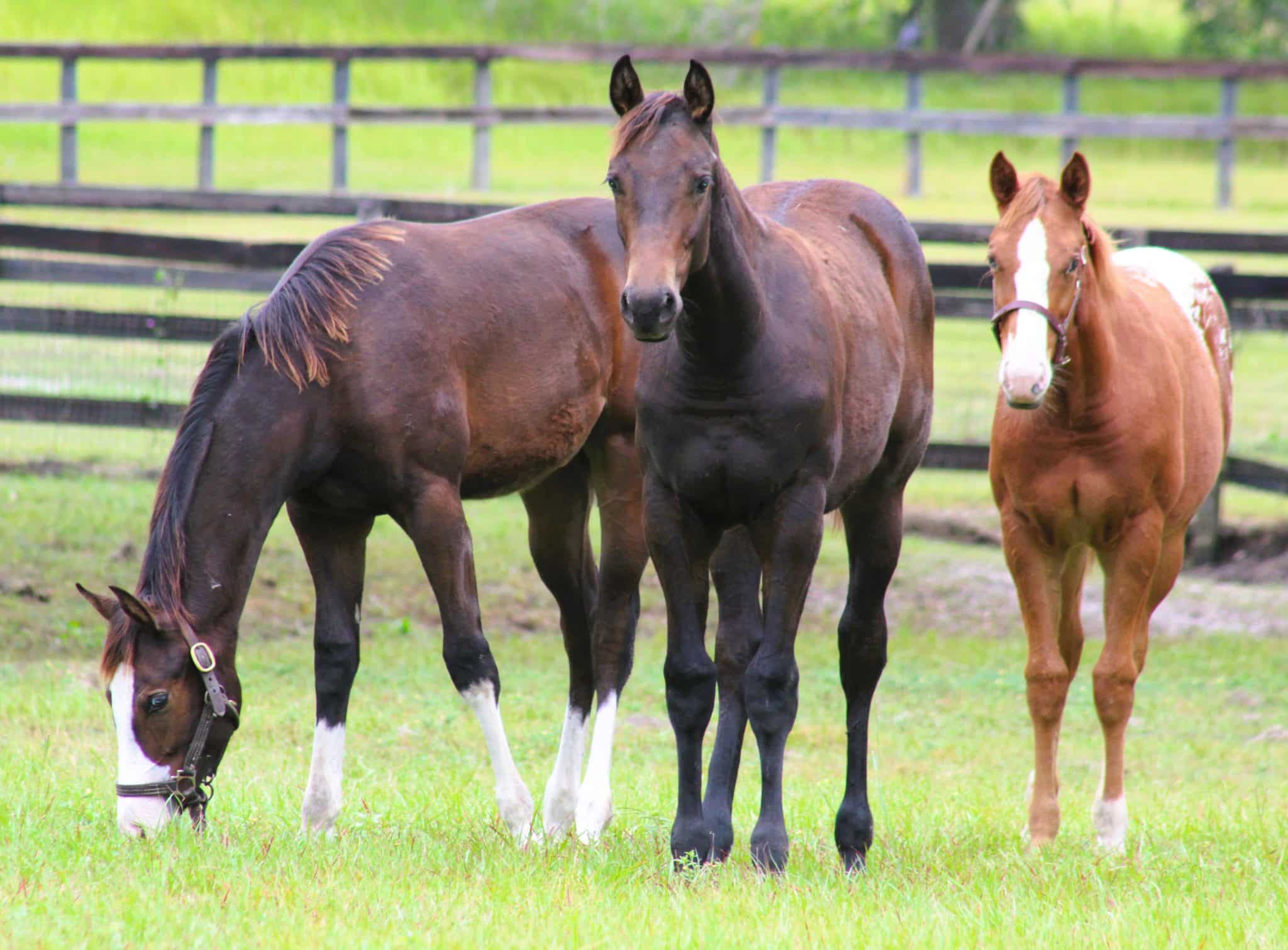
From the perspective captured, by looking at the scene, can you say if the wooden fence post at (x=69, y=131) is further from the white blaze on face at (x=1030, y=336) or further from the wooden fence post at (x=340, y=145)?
the white blaze on face at (x=1030, y=336)

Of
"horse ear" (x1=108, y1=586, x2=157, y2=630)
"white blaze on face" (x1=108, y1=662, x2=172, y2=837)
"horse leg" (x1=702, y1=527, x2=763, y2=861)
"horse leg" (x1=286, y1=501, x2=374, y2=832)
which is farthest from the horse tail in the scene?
"horse leg" (x1=702, y1=527, x2=763, y2=861)

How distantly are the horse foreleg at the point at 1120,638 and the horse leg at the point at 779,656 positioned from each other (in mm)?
1437

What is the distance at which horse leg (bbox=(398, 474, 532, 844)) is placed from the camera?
5.15 m

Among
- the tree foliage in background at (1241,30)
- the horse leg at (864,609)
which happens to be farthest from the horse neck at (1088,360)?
the tree foliage in background at (1241,30)

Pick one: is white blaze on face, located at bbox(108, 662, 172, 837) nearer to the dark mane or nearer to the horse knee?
the horse knee

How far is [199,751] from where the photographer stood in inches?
191

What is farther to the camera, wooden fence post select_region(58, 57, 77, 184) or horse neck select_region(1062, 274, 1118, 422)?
wooden fence post select_region(58, 57, 77, 184)

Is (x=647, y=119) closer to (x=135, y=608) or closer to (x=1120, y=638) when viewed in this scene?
(x=135, y=608)

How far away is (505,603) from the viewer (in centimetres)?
927

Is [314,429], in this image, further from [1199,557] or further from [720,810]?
[1199,557]

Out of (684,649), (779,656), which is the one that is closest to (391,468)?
(684,649)

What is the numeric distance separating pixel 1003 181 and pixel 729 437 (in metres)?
1.58

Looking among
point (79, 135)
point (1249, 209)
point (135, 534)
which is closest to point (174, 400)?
point (135, 534)

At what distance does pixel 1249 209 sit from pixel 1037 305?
16.8 metres
